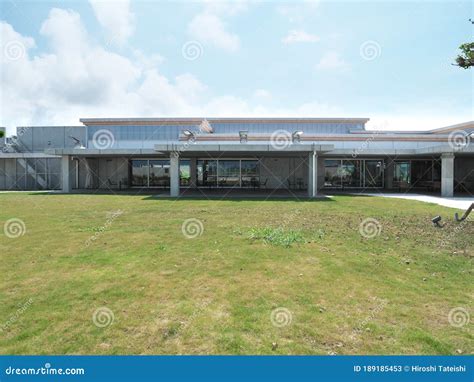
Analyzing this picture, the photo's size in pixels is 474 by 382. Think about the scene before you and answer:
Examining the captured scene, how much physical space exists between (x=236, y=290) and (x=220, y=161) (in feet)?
76.8

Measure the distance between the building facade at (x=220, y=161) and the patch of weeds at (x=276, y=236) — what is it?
15875 millimetres

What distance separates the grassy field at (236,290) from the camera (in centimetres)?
356

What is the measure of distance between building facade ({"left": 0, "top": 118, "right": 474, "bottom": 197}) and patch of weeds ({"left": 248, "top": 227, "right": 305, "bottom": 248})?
15.9 metres

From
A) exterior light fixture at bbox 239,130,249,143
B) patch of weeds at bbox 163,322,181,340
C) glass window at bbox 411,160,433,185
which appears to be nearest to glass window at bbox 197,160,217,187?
exterior light fixture at bbox 239,130,249,143

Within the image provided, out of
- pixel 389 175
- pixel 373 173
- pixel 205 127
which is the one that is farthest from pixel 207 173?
pixel 389 175

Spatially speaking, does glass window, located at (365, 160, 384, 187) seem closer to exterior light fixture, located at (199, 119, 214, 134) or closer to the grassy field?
exterior light fixture, located at (199, 119, 214, 134)

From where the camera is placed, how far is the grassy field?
3564 mm

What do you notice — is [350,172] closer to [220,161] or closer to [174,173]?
[220,161]

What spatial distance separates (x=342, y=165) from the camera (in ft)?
94.3

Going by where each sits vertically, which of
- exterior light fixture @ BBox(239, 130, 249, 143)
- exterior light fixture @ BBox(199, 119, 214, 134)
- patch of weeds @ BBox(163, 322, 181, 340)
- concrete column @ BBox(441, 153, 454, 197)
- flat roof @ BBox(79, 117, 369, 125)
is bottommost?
patch of weeds @ BBox(163, 322, 181, 340)

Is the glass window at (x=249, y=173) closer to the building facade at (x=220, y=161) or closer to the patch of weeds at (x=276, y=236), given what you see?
the building facade at (x=220, y=161)

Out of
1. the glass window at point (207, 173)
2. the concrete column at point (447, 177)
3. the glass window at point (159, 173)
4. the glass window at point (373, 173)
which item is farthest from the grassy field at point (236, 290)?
the glass window at point (373, 173)

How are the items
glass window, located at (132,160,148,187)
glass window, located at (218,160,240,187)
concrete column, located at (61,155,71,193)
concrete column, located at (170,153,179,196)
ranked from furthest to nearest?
glass window, located at (132,160,148,187), glass window, located at (218,160,240,187), concrete column, located at (61,155,71,193), concrete column, located at (170,153,179,196)
